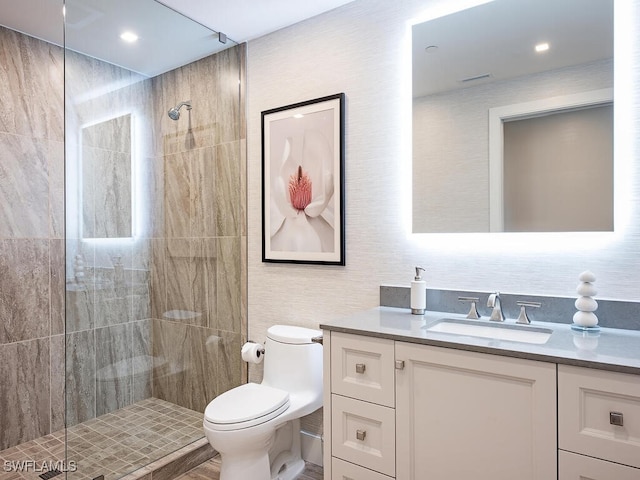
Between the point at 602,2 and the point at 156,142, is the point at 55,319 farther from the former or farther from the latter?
the point at 602,2

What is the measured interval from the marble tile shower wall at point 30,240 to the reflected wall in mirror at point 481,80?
87.3 inches

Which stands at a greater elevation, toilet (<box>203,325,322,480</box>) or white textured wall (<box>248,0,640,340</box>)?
white textured wall (<box>248,0,640,340</box>)

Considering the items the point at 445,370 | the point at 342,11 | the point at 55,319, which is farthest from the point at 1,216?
the point at 445,370

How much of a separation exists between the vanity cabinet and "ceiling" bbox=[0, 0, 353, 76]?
179 centimetres

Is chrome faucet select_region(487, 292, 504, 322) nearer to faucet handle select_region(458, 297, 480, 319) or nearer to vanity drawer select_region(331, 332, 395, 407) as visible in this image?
faucet handle select_region(458, 297, 480, 319)

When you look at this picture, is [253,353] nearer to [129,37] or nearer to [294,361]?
[294,361]

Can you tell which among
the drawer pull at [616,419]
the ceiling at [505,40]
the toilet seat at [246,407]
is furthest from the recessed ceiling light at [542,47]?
the toilet seat at [246,407]

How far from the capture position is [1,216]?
7.88 feet

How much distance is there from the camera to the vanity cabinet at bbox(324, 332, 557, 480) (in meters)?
1.27

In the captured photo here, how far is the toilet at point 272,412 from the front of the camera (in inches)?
71.5

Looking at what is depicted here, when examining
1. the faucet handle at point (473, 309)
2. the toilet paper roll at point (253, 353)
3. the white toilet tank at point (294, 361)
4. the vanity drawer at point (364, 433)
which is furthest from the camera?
the toilet paper roll at point (253, 353)

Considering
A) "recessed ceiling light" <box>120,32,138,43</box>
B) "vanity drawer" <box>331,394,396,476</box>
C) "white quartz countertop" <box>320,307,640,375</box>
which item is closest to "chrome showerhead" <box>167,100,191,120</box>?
"recessed ceiling light" <box>120,32,138,43</box>

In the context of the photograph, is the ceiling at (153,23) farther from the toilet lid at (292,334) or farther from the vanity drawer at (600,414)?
the vanity drawer at (600,414)

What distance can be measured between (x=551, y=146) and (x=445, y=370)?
1.03 meters
